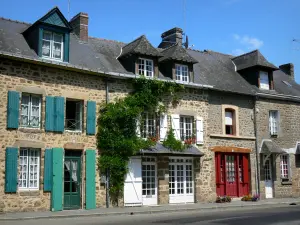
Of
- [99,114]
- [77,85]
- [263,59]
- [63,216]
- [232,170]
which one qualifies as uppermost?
[263,59]

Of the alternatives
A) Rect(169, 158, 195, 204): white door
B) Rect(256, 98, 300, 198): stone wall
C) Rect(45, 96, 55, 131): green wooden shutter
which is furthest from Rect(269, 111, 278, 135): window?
Rect(45, 96, 55, 131): green wooden shutter

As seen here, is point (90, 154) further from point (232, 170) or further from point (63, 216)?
point (232, 170)

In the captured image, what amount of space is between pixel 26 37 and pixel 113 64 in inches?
158

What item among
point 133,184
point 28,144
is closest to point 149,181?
point 133,184

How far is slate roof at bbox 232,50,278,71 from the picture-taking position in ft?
79.4

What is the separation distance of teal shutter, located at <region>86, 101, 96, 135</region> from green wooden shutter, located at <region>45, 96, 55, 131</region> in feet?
4.98

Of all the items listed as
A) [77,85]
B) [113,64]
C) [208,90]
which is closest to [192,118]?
[208,90]

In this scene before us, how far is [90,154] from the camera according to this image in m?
17.0

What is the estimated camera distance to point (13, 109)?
50.3ft

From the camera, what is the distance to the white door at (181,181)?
19.5m

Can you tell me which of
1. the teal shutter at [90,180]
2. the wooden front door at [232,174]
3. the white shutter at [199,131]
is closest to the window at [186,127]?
the white shutter at [199,131]

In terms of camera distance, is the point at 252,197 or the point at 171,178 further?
the point at 252,197

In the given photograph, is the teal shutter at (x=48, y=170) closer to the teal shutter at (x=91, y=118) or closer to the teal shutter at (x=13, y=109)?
the teal shutter at (x=13, y=109)

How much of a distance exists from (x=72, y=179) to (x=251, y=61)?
13.3 m
